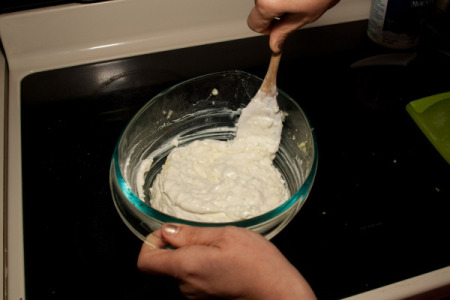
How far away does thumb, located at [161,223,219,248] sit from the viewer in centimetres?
52

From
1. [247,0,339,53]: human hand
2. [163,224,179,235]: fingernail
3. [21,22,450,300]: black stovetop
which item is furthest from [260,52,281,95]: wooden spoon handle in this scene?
[163,224,179,235]: fingernail

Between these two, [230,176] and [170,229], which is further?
[230,176]

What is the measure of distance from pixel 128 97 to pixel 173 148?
20cm

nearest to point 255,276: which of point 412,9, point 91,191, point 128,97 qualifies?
point 91,191

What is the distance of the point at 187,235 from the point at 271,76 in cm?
32

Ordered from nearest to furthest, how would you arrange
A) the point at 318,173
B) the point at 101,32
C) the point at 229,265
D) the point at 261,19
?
the point at 229,265, the point at 261,19, the point at 318,173, the point at 101,32

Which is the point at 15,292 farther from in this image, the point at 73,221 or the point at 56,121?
the point at 56,121

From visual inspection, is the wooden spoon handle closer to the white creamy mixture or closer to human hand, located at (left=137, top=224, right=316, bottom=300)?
the white creamy mixture

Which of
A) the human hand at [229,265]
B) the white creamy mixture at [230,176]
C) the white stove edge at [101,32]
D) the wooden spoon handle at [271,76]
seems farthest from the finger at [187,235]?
the white stove edge at [101,32]

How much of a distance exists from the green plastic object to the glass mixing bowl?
1.05ft

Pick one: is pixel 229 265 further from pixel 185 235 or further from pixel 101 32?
pixel 101 32

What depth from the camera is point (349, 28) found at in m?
1.08

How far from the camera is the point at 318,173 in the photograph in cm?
78

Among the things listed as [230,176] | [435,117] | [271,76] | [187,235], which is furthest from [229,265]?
[435,117]
